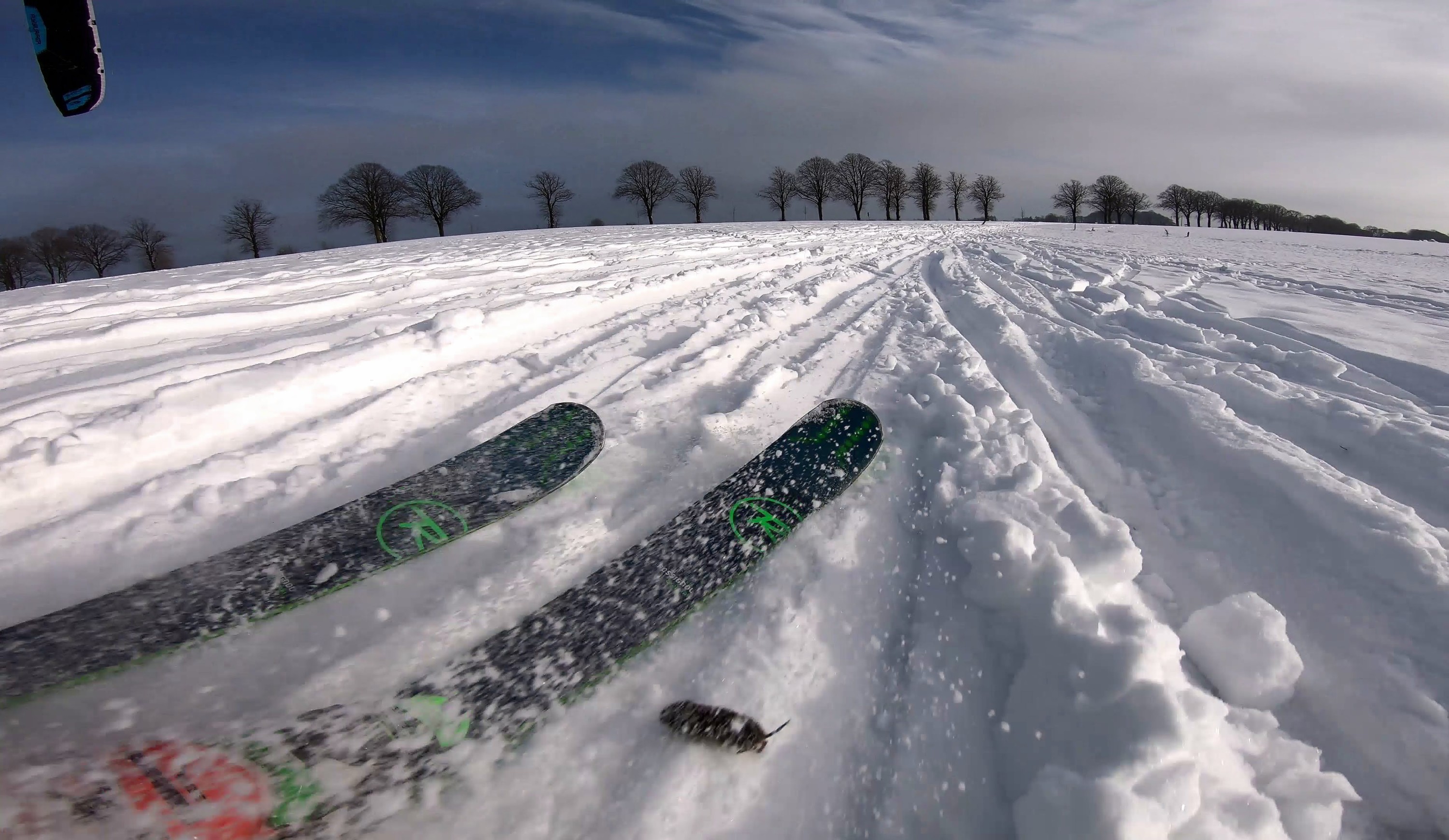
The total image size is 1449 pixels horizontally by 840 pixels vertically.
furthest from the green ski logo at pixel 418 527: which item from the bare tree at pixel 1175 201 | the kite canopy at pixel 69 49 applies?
the bare tree at pixel 1175 201

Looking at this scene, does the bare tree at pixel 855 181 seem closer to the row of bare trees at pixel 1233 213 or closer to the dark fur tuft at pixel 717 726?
the row of bare trees at pixel 1233 213

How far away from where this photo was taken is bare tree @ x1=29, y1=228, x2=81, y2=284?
3381 cm

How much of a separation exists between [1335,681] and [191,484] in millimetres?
4077

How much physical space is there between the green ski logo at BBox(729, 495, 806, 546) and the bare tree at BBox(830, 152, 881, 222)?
45.4 m

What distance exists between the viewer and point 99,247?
37719mm

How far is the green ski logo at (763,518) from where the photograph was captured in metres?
2.16

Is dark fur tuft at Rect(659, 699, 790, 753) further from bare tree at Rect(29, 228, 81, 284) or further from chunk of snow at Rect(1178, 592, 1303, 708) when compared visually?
bare tree at Rect(29, 228, 81, 284)

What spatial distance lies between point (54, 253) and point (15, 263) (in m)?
2.22

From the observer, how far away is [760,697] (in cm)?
155

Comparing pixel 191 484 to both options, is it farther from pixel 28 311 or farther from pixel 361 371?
pixel 28 311

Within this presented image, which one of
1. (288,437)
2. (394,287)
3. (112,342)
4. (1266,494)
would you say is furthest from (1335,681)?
(394,287)

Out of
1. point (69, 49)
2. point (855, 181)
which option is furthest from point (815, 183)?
point (69, 49)

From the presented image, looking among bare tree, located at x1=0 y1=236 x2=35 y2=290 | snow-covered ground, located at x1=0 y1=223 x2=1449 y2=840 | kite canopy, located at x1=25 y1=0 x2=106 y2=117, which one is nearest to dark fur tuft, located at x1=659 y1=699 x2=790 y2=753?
snow-covered ground, located at x1=0 y1=223 x2=1449 y2=840

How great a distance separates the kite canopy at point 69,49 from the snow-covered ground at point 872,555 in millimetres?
1539
